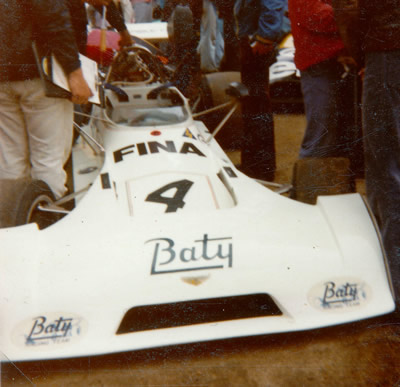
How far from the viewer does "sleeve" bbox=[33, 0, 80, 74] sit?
189 centimetres

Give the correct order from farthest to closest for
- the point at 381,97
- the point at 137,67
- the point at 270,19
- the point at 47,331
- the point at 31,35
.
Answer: the point at 137,67, the point at 270,19, the point at 31,35, the point at 381,97, the point at 47,331

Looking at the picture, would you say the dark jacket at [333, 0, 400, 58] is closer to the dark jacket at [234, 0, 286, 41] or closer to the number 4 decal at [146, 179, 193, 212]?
the number 4 decal at [146, 179, 193, 212]

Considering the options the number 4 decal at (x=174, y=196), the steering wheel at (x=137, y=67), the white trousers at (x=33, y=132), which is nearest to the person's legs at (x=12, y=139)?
the white trousers at (x=33, y=132)

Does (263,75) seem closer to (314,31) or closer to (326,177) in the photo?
(314,31)

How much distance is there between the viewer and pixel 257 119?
3.02m

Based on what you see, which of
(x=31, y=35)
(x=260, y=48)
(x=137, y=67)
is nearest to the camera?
(x=31, y=35)

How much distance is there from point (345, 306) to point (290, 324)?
197 mm

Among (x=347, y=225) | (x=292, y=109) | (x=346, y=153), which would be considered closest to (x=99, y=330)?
(x=347, y=225)

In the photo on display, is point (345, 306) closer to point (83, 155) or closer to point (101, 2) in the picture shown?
point (101, 2)

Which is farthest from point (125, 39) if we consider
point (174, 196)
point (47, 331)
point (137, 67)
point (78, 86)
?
point (47, 331)

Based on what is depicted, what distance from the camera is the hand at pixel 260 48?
2740 millimetres

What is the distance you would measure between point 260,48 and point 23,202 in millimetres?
1605

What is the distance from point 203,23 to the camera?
8.49ft

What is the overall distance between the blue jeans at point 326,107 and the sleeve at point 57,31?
1.11 metres
